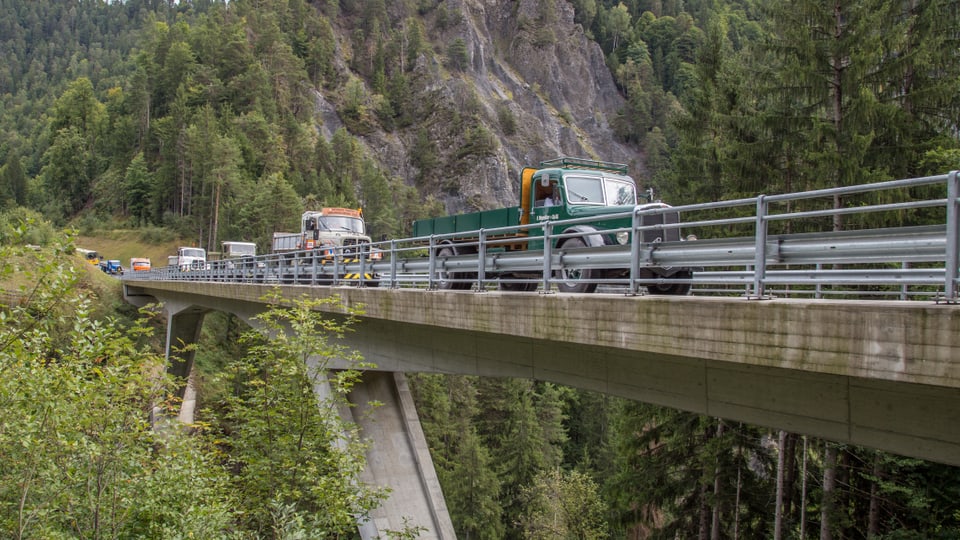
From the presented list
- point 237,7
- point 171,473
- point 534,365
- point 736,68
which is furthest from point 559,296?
point 237,7

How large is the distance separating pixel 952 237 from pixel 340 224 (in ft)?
85.8

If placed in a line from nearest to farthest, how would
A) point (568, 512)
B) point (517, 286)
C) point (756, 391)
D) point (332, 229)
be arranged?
point (756, 391)
point (517, 286)
point (332, 229)
point (568, 512)

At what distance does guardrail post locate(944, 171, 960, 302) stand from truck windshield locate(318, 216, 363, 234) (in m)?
25.9

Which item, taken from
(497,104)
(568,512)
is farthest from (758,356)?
(497,104)

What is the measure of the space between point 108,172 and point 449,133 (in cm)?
4976

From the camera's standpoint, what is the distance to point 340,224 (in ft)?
92.8

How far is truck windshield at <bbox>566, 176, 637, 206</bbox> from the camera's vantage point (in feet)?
39.1

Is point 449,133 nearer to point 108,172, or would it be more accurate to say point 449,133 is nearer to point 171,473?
point 108,172

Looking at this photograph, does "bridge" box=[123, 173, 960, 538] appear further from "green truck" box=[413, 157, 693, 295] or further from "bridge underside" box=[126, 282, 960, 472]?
"green truck" box=[413, 157, 693, 295]

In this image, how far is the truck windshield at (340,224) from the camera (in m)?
28.2

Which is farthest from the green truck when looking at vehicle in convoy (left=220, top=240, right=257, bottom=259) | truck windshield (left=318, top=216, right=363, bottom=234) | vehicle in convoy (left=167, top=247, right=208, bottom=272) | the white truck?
vehicle in convoy (left=167, top=247, right=208, bottom=272)

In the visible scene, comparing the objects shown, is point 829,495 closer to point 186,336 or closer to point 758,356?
point 758,356

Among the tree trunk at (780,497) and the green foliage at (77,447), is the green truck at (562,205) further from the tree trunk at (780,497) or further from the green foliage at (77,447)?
the tree trunk at (780,497)

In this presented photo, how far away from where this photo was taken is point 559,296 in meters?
6.88
